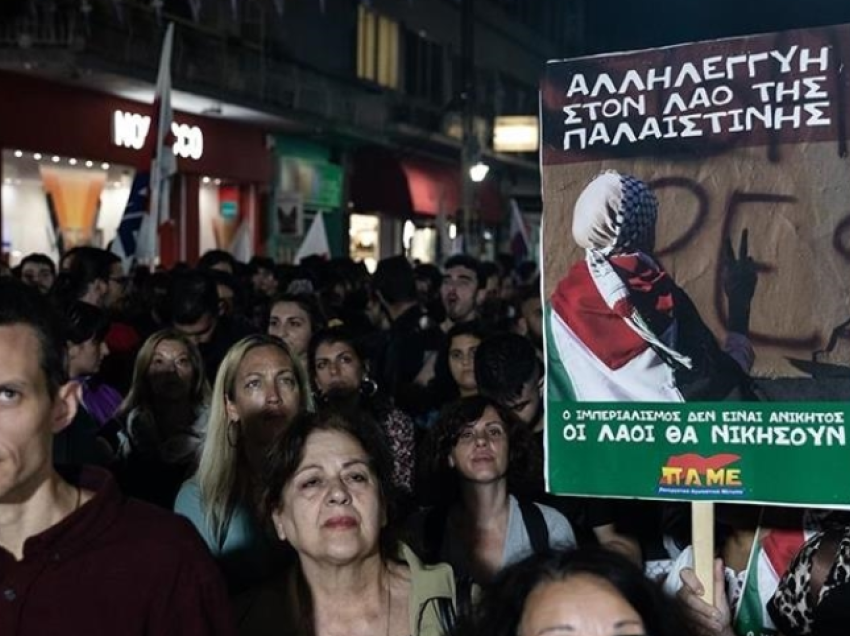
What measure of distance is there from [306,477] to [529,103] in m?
46.1

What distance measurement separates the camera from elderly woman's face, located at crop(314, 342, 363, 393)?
691cm

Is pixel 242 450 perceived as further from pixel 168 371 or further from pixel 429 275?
pixel 429 275

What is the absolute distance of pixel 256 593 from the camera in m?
3.84

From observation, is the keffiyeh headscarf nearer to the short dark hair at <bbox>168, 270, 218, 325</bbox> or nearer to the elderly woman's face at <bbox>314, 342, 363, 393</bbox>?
the elderly woman's face at <bbox>314, 342, 363, 393</bbox>

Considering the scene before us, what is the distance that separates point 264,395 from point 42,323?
2652 mm

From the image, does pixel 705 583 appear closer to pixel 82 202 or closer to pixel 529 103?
pixel 82 202

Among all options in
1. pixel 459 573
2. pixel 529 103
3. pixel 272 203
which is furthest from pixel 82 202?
pixel 529 103

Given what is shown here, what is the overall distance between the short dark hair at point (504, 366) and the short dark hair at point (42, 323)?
361 centimetres

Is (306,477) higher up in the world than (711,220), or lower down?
lower down

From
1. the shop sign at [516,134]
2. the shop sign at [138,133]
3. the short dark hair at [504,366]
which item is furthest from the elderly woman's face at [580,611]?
the shop sign at [516,134]

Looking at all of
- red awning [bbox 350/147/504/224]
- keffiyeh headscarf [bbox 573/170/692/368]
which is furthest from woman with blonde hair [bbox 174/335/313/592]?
red awning [bbox 350/147/504/224]

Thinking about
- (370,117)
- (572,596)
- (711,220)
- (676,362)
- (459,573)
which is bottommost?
(459,573)

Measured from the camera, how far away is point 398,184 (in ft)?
112

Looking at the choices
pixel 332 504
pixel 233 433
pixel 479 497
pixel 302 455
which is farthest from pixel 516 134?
pixel 332 504
